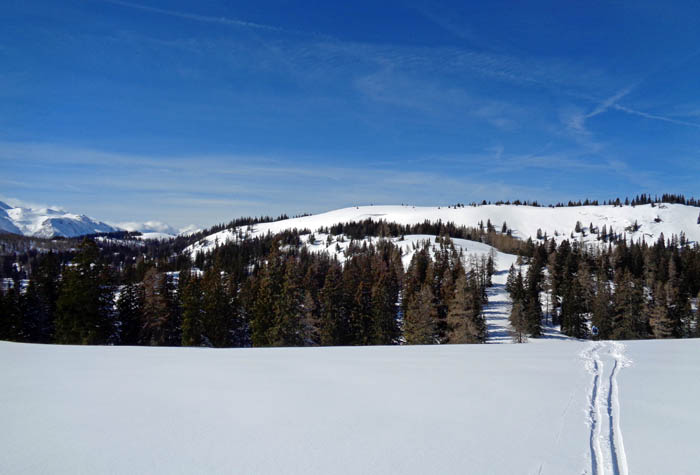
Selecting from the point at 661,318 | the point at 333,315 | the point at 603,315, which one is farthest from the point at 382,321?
the point at 661,318

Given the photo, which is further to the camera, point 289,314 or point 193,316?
point 193,316

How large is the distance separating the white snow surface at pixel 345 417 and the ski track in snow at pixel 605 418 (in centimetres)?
3

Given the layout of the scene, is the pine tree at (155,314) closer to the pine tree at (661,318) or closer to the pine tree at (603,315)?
the pine tree at (603,315)

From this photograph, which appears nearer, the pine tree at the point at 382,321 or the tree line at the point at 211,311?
the tree line at the point at 211,311

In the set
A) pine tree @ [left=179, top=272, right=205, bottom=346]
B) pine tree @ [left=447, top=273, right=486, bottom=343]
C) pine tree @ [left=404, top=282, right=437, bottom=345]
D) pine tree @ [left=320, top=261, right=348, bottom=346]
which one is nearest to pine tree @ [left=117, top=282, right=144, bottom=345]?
pine tree @ [left=179, top=272, right=205, bottom=346]

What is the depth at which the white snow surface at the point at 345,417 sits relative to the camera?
5.21 m

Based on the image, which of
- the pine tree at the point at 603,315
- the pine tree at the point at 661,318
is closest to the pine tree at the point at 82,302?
the pine tree at the point at 603,315

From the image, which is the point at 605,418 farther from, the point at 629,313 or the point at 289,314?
the point at 629,313

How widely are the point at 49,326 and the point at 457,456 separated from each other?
4727 cm

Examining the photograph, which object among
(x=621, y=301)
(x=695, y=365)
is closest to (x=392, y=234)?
(x=621, y=301)

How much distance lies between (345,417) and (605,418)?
16.4ft

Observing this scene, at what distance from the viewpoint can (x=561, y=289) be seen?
6988 centimetres

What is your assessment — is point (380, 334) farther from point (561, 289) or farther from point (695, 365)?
point (561, 289)

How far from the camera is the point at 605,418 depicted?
7.07m
